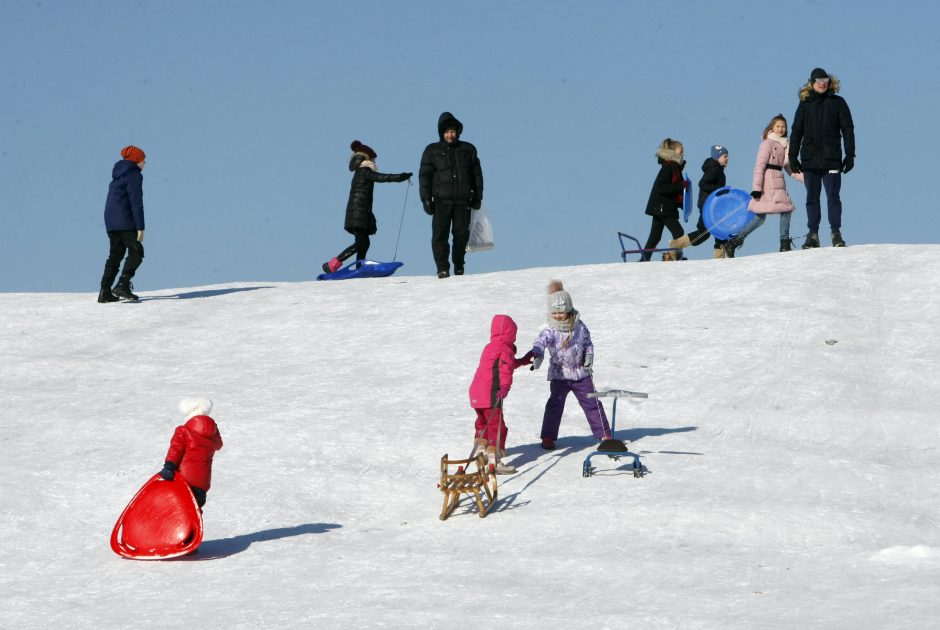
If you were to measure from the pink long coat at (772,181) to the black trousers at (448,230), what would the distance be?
355 centimetres

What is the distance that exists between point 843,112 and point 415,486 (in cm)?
842

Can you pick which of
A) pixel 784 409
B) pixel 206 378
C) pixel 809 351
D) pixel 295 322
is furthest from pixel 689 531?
pixel 295 322

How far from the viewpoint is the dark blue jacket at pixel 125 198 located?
1602 centimetres

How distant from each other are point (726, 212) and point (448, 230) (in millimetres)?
3624

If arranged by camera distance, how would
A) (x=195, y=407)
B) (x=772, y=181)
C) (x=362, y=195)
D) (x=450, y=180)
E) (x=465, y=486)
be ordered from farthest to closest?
1. (x=362, y=195)
2. (x=772, y=181)
3. (x=450, y=180)
4. (x=465, y=486)
5. (x=195, y=407)

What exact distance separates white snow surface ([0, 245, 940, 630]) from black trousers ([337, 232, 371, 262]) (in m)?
2.02

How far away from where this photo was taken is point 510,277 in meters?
17.4

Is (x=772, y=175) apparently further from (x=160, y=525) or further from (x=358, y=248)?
(x=160, y=525)

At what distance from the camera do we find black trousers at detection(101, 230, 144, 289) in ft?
53.0

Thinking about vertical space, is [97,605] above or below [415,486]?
below

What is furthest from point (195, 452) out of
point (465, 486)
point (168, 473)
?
point (465, 486)

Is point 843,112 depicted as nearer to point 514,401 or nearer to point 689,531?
point 514,401

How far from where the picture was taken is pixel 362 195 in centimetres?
1892

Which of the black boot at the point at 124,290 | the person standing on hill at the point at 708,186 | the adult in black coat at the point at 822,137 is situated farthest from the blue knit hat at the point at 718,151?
the black boot at the point at 124,290
